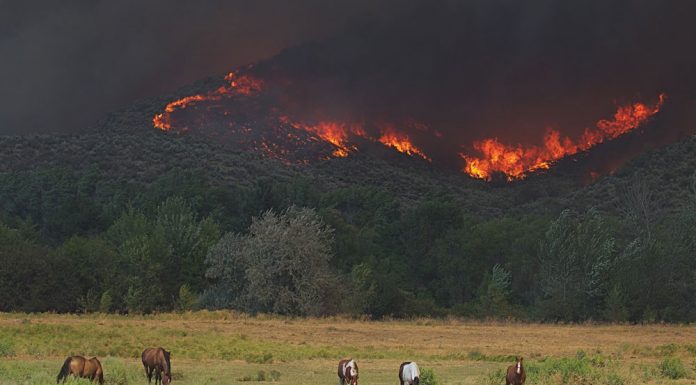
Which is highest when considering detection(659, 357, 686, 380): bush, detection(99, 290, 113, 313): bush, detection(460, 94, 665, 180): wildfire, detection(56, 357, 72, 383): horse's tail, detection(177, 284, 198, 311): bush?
detection(460, 94, 665, 180): wildfire

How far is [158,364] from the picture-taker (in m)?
25.5

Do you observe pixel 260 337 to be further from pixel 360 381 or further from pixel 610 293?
pixel 610 293

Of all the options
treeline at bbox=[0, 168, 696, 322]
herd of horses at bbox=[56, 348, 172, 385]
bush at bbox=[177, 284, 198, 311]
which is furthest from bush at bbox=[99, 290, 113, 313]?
herd of horses at bbox=[56, 348, 172, 385]

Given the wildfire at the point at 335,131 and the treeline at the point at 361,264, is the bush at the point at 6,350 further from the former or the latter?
the wildfire at the point at 335,131

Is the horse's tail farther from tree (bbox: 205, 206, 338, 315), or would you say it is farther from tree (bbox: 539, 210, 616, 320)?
tree (bbox: 539, 210, 616, 320)

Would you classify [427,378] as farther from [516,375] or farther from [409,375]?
[516,375]

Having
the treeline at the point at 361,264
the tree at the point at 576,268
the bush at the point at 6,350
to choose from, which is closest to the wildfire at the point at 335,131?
the treeline at the point at 361,264

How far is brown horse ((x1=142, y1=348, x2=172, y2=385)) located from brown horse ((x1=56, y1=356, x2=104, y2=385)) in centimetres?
188

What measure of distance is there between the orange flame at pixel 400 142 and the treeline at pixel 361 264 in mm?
83505

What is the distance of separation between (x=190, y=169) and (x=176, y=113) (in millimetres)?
69212

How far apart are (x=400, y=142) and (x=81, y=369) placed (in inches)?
6641

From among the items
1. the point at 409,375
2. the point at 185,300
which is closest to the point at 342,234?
the point at 185,300

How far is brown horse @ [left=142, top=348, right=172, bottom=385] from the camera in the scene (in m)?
25.5

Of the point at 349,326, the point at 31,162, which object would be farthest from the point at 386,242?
the point at 31,162
